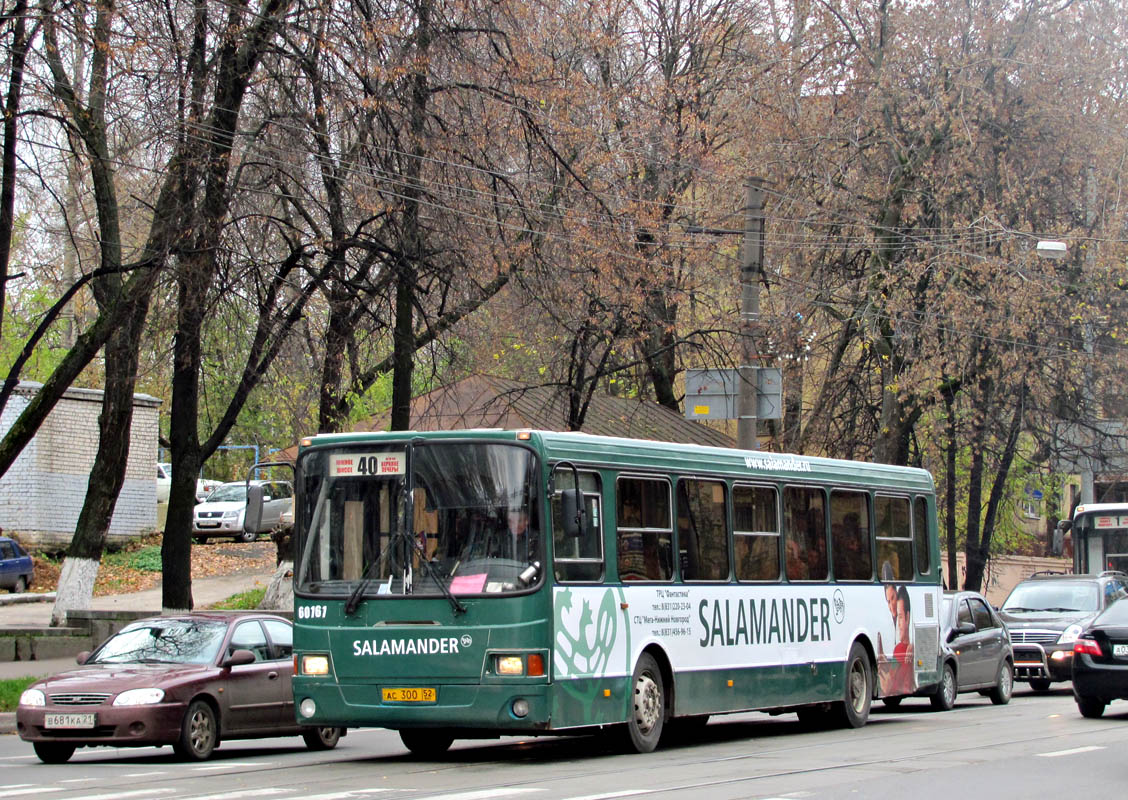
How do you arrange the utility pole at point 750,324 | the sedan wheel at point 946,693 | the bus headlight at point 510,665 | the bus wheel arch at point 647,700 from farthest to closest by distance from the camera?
the utility pole at point 750,324, the sedan wheel at point 946,693, the bus wheel arch at point 647,700, the bus headlight at point 510,665

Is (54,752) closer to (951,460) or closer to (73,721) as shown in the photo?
(73,721)

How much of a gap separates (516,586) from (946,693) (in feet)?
33.9

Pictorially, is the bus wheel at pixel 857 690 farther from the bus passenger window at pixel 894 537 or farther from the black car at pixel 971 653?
the black car at pixel 971 653

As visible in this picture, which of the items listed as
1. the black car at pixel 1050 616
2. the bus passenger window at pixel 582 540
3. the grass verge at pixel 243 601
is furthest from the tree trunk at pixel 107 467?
the black car at pixel 1050 616

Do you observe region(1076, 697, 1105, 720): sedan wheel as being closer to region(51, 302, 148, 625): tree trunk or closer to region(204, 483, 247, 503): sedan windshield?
region(51, 302, 148, 625): tree trunk

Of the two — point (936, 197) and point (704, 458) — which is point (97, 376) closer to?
point (936, 197)

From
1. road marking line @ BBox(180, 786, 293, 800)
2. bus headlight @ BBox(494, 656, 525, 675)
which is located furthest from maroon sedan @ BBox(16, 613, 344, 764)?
bus headlight @ BBox(494, 656, 525, 675)

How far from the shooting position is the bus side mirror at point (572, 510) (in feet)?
38.4

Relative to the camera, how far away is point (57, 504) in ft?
126

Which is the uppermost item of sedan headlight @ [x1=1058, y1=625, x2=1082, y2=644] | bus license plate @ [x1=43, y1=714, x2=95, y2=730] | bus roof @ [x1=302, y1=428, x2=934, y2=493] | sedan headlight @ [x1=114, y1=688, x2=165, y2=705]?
bus roof @ [x1=302, y1=428, x2=934, y2=493]

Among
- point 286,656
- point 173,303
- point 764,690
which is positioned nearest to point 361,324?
point 173,303

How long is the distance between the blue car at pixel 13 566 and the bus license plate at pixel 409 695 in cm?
2431

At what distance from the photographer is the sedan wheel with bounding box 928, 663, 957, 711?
Result: 66.0 feet

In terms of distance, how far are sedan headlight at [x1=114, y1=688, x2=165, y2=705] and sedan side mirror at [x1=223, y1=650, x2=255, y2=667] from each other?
0.96 meters
